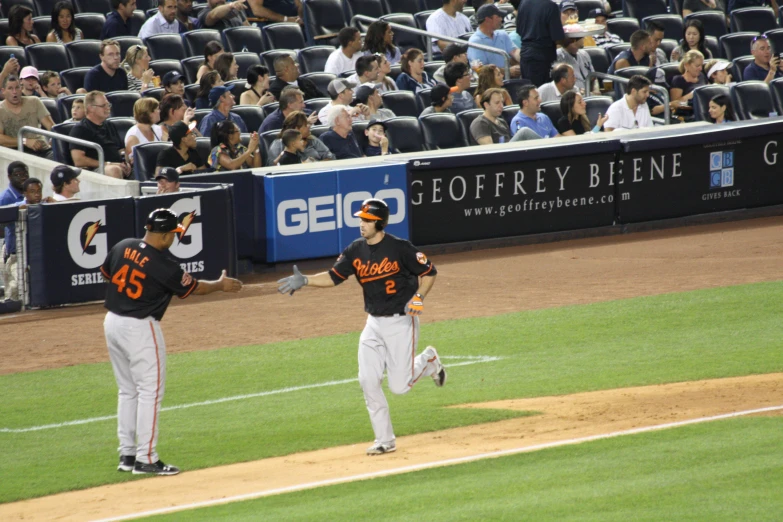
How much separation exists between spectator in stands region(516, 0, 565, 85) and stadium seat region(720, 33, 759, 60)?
4.28 metres

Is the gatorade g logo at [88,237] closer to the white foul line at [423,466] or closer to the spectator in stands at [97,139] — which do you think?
the spectator in stands at [97,139]

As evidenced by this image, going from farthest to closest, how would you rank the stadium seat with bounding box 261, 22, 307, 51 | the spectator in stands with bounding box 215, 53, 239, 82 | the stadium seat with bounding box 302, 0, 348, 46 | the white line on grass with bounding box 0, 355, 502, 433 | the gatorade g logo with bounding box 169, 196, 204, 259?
the stadium seat with bounding box 302, 0, 348, 46 < the stadium seat with bounding box 261, 22, 307, 51 < the spectator in stands with bounding box 215, 53, 239, 82 < the gatorade g logo with bounding box 169, 196, 204, 259 < the white line on grass with bounding box 0, 355, 502, 433

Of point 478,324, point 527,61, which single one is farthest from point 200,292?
A: point 527,61

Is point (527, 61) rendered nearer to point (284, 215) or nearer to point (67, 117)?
point (284, 215)

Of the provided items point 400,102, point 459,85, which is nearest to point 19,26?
point 400,102

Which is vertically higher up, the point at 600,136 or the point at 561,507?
the point at 600,136

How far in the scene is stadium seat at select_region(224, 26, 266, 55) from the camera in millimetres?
19094

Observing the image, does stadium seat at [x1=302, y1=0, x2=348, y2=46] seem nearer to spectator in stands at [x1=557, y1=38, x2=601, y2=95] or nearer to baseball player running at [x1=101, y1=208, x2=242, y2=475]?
spectator in stands at [x1=557, y1=38, x2=601, y2=95]

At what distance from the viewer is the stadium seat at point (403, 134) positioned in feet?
55.9

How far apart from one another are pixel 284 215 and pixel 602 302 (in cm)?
423

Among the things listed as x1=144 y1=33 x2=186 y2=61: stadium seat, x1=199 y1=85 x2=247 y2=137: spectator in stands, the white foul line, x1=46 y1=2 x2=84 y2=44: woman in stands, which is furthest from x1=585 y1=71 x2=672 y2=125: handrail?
the white foul line

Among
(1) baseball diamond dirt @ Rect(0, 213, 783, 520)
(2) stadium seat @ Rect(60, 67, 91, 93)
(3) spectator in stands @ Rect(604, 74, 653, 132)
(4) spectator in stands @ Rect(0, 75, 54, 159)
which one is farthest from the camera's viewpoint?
(3) spectator in stands @ Rect(604, 74, 653, 132)

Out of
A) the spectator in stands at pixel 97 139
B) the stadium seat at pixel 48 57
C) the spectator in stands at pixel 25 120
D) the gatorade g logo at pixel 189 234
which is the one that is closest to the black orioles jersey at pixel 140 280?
the gatorade g logo at pixel 189 234

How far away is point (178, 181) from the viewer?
14312 millimetres
